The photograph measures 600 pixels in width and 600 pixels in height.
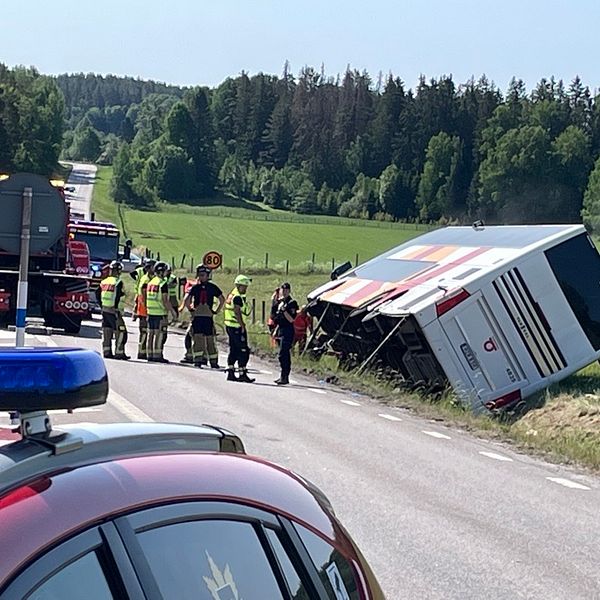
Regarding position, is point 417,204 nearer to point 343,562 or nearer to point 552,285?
point 552,285

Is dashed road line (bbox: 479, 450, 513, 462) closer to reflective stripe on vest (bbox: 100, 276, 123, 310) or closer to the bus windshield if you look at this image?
the bus windshield

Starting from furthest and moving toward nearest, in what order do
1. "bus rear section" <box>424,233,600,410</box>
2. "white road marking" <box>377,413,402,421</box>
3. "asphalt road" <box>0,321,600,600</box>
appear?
"bus rear section" <box>424,233,600,410</box>, "white road marking" <box>377,413,402,421</box>, "asphalt road" <box>0,321,600,600</box>

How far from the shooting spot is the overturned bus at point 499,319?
1515cm

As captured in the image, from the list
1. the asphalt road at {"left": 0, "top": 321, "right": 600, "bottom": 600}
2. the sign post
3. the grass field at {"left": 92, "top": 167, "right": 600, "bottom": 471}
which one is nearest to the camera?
the asphalt road at {"left": 0, "top": 321, "right": 600, "bottom": 600}

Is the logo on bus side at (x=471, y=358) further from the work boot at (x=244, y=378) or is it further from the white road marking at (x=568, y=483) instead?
the white road marking at (x=568, y=483)

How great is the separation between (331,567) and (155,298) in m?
16.5

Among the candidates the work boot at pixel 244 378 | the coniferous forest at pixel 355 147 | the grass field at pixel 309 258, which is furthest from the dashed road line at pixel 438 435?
the coniferous forest at pixel 355 147

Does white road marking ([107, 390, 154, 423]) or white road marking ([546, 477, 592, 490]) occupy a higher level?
white road marking ([546, 477, 592, 490])

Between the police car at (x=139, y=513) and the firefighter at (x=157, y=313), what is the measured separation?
16.0 meters

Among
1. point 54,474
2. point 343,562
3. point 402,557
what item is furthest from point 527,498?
point 54,474

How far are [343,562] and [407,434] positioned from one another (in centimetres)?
967

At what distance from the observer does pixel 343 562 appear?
106 inches

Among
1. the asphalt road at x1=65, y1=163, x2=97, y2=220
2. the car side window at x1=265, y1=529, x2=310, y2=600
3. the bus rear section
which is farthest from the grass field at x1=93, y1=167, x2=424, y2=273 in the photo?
the car side window at x1=265, y1=529, x2=310, y2=600

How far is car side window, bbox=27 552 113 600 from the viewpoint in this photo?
2.01 metres
